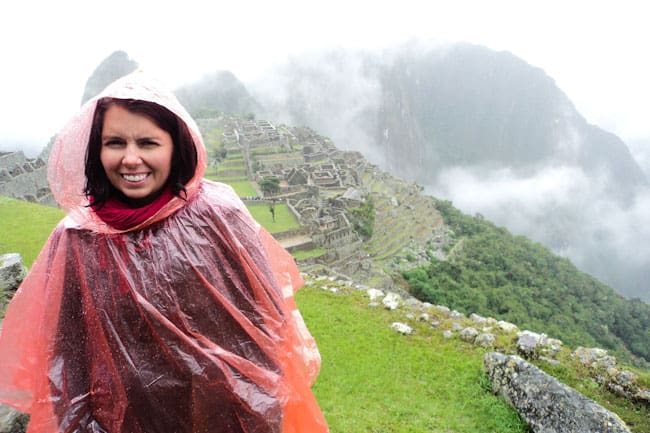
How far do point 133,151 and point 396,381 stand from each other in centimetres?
392

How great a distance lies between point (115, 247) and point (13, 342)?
43cm

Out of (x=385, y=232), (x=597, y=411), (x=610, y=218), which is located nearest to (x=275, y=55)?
(x=610, y=218)

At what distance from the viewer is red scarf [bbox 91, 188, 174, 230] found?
1.05 meters

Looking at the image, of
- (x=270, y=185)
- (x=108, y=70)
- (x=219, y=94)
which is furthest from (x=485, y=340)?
(x=108, y=70)

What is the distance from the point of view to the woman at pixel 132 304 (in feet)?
3.39

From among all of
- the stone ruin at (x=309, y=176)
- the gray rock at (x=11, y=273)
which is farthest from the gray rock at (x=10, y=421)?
the stone ruin at (x=309, y=176)

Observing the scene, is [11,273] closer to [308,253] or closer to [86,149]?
[86,149]

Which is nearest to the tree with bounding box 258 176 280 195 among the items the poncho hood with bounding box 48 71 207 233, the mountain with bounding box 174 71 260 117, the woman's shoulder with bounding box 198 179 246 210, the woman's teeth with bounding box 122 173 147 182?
the woman's shoulder with bounding box 198 179 246 210

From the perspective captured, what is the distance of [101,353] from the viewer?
104 centimetres

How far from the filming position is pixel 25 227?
858 cm

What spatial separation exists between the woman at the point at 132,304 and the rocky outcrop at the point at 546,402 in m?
2.66

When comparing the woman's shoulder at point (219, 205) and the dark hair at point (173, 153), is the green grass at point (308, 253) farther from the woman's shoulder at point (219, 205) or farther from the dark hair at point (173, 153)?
the dark hair at point (173, 153)

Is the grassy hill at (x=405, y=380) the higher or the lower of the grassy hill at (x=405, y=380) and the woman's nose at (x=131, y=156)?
the lower

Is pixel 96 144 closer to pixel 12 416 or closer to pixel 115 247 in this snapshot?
pixel 115 247
